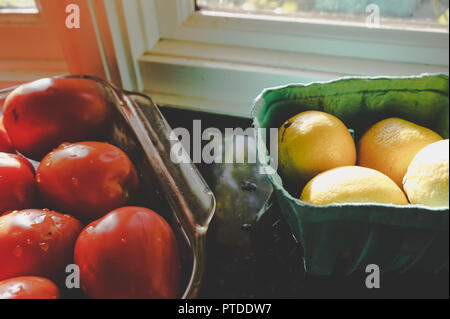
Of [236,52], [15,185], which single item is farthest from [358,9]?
[15,185]

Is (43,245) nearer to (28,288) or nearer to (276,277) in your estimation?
(28,288)

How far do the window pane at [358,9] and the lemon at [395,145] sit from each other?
245mm

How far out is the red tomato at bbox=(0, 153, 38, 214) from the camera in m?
0.38

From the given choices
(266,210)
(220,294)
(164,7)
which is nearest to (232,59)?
(164,7)

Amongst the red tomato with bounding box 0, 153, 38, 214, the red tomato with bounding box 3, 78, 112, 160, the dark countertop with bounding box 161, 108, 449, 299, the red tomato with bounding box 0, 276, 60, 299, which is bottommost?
the dark countertop with bounding box 161, 108, 449, 299

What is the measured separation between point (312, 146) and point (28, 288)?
307 mm

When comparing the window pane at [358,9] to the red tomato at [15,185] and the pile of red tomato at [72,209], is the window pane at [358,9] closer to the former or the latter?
the pile of red tomato at [72,209]

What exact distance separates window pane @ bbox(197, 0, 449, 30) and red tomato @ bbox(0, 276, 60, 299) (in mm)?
492

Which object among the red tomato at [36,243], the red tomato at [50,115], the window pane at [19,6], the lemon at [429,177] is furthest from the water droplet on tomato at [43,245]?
the window pane at [19,6]

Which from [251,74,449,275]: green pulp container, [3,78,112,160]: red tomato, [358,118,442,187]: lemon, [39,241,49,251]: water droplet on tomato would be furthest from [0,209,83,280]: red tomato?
[358,118,442,187]: lemon

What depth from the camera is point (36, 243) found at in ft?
1.10

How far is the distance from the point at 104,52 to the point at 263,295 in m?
0.45

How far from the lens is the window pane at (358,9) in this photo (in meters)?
0.52

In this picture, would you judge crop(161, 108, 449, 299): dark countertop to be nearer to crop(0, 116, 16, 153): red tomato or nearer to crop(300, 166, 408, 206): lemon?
crop(300, 166, 408, 206): lemon
